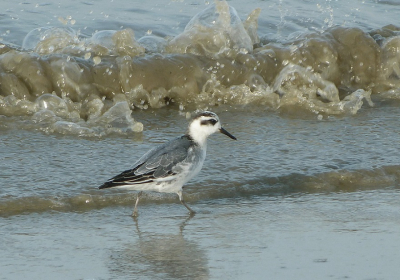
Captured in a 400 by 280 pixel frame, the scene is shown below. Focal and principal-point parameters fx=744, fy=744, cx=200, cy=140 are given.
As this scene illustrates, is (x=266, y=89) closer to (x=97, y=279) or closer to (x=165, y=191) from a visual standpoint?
(x=165, y=191)

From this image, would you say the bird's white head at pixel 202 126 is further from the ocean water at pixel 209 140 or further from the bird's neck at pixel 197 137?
the ocean water at pixel 209 140

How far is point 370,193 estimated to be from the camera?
6.98 meters

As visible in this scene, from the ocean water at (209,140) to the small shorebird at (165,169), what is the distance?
28cm

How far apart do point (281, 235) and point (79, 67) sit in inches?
204

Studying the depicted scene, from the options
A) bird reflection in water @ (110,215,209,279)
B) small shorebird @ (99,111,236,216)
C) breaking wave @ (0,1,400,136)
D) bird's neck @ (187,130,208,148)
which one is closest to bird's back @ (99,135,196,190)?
small shorebird @ (99,111,236,216)

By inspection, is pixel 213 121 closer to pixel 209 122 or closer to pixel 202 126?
Result: pixel 209 122

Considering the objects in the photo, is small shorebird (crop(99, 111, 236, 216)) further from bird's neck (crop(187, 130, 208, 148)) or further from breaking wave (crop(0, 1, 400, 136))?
breaking wave (crop(0, 1, 400, 136))

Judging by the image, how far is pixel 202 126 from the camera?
7.18m

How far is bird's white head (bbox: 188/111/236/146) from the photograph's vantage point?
709cm

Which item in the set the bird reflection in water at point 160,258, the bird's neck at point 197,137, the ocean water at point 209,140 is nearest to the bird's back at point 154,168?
the bird's neck at point 197,137

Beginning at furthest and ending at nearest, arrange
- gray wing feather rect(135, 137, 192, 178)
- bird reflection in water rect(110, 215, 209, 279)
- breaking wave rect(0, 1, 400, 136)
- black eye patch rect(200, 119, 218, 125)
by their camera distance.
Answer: breaking wave rect(0, 1, 400, 136)
black eye patch rect(200, 119, 218, 125)
gray wing feather rect(135, 137, 192, 178)
bird reflection in water rect(110, 215, 209, 279)

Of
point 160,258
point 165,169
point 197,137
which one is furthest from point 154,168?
point 160,258

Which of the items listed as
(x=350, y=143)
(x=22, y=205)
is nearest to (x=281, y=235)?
(x=22, y=205)

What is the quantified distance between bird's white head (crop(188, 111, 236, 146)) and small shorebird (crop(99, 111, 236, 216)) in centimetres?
8
